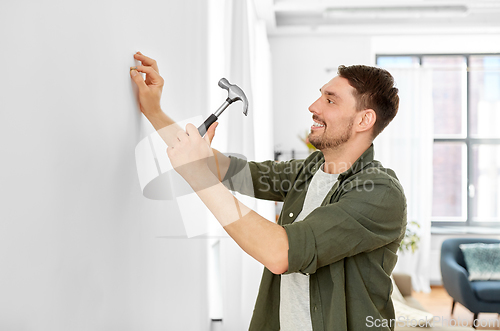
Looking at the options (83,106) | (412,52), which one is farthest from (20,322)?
(412,52)

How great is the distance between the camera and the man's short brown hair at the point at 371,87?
118cm

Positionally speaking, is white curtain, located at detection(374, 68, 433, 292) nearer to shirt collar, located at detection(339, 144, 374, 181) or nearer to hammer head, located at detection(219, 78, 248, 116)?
shirt collar, located at detection(339, 144, 374, 181)

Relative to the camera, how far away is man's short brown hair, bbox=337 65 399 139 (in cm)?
118

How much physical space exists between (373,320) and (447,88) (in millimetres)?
4910

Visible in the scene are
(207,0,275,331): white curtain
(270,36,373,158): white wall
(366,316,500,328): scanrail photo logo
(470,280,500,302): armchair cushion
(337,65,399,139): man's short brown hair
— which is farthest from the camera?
(270,36,373,158): white wall

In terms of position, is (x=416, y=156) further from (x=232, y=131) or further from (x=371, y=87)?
(x=371, y=87)

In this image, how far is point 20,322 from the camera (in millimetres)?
426

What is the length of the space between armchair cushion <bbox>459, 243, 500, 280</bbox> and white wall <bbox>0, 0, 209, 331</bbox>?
11.6 ft

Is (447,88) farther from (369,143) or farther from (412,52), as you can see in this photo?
(369,143)

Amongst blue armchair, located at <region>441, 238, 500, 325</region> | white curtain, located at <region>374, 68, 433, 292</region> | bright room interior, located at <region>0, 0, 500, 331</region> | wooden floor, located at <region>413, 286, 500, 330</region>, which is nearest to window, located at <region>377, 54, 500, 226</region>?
white curtain, located at <region>374, 68, 433, 292</region>

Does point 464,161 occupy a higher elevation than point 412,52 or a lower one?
lower

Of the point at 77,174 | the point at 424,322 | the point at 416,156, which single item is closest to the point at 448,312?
the point at 416,156

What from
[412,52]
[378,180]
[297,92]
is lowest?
[378,180]

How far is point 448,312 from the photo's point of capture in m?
4.04
